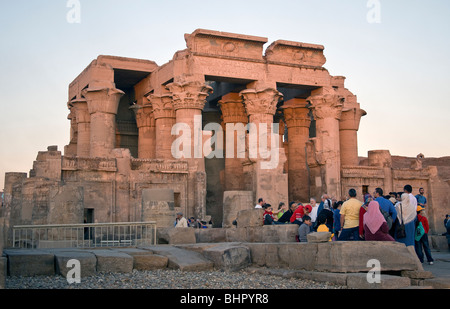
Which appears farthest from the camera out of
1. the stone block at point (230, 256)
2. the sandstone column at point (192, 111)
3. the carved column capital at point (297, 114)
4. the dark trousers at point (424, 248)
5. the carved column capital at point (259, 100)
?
the carved column capital at point (297, 114)

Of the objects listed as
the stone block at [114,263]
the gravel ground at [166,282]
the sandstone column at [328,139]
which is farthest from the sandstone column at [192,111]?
the gravel ground at [166,282]

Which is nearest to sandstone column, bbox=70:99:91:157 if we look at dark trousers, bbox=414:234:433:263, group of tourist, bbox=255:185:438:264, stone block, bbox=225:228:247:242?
stone block, bbox=225:228:247:242

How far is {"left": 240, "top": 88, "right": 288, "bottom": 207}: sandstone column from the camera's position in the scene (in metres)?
24.1

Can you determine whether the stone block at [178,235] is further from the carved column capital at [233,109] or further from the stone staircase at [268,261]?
the carved column capital at [233,109]

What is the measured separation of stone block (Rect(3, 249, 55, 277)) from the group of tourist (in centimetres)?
500

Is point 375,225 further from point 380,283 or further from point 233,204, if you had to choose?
point 233,204

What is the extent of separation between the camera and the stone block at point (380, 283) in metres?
8.04

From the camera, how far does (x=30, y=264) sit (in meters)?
9.38

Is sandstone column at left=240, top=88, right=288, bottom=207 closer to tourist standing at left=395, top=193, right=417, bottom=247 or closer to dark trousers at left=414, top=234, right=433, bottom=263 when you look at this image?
dark trousers at left=414, top=234, right=433, bottom=263

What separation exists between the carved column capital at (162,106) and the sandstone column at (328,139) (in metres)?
6.73

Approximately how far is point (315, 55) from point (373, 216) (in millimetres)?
18575

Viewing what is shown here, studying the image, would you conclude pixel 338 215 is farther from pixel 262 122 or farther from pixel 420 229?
pixel 262 122

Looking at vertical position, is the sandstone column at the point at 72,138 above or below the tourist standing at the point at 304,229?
above
